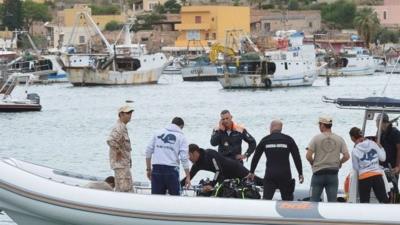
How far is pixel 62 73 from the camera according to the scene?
396 feet

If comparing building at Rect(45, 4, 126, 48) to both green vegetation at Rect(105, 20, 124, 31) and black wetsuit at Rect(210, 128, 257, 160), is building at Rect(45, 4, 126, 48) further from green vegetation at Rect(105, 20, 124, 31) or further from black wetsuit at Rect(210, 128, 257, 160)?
black wetsuit at Rect(210, 128, 257, 160)

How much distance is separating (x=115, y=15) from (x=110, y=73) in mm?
90950

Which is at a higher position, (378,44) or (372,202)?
(372,202)

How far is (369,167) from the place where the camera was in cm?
1598

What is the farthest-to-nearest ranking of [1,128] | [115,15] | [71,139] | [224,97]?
[115,15], [224,97], [1,128], [71,139]

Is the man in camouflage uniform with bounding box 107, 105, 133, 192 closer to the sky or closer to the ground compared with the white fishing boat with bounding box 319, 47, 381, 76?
closer to the sky

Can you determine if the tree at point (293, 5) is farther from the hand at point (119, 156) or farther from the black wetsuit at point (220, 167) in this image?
the hand at point (119, 156)

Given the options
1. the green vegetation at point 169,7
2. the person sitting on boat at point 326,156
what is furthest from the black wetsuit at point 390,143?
the green vegetation at point 169,7

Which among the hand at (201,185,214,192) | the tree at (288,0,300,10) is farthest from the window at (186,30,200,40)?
the hand at (201,185,214,192)

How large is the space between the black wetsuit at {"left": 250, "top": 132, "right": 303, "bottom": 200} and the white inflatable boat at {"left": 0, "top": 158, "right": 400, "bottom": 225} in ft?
3.60

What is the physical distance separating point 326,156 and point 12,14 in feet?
543

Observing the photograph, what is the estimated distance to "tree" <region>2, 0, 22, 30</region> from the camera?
578 ft

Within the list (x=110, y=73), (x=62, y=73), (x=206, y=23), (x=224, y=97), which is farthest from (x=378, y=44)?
(x=224, y=97)

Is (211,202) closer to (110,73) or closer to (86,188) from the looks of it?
(86,188)
